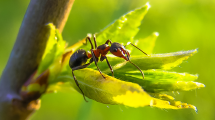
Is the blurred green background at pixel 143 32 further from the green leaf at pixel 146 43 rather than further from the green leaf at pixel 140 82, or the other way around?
the green leaf at pixel 140 82

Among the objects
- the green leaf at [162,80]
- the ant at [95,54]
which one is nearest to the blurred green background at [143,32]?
the ant at [95,54]

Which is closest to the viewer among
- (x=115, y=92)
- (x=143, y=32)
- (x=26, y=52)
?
(x=115, y=92)

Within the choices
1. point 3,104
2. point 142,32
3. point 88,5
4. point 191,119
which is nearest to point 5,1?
point 88,5

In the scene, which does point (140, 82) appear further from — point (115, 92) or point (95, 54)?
point (95, 54)

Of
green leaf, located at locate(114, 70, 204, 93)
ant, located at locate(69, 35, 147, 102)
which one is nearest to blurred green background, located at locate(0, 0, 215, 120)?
ant, located at locate(69, 35, 147, 102)

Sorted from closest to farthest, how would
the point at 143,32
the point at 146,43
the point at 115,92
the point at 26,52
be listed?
the point at 115,92 → the point at 26,52 → the point at 146,43 → the point at 143,32

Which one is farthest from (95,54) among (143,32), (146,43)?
(143,32)

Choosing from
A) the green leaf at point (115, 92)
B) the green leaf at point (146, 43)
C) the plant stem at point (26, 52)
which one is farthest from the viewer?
the green leaf at point (146, 43)
